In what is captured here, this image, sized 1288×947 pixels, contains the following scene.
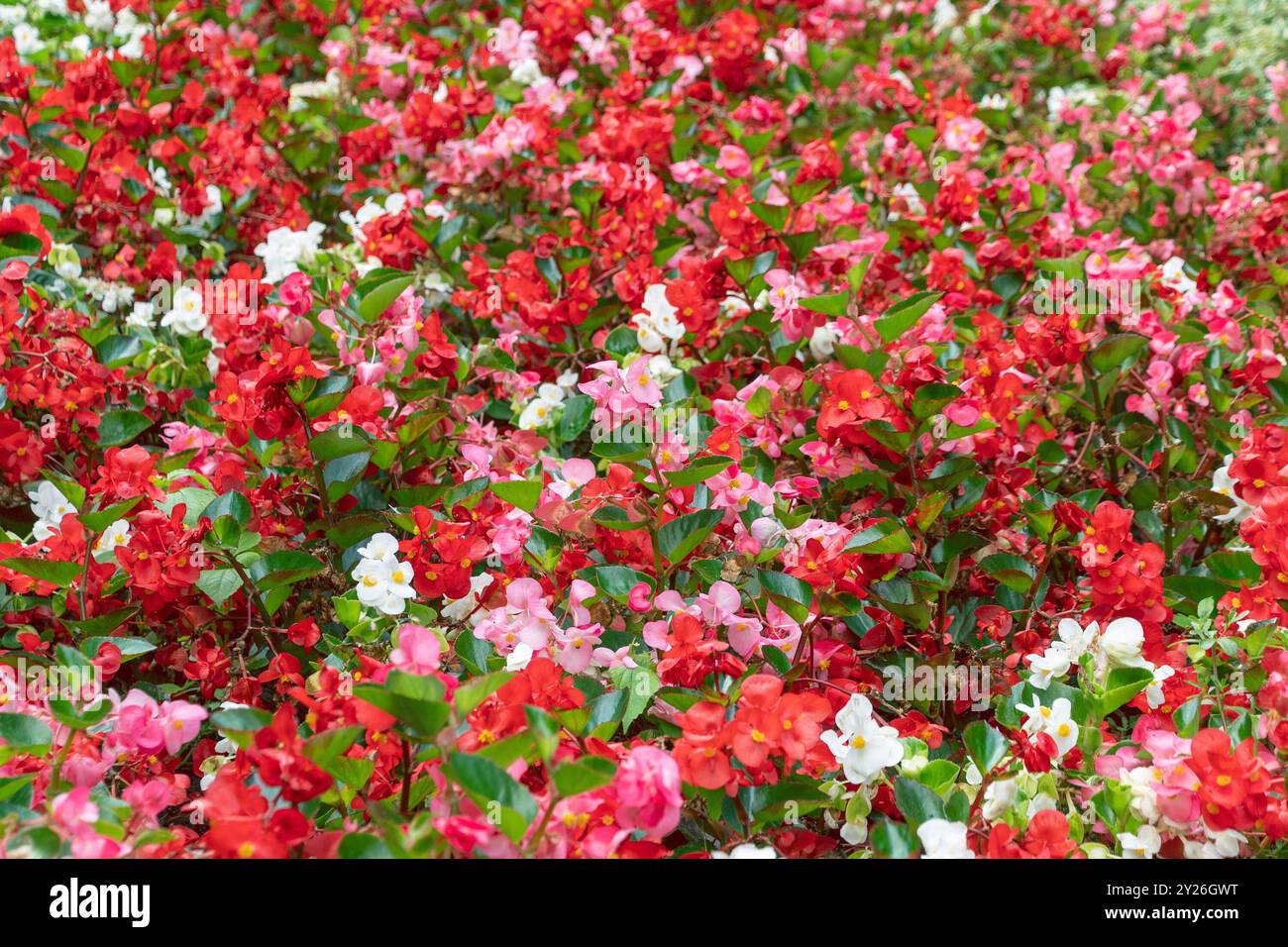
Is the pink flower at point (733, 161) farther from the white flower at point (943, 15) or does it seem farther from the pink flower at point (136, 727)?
the white flower at point (943, 15)

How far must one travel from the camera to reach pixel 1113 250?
2150mm

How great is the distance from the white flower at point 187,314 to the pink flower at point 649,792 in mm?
1381

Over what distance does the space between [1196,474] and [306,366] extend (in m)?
1.43

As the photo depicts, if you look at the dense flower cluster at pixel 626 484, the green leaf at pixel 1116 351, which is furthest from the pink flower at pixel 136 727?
the green leaf at pixel 1116 351

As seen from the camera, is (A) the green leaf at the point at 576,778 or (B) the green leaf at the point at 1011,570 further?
(B) the green leaf at the point at 1011,570

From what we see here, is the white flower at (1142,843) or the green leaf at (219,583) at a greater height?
the green leaf at (219,583)

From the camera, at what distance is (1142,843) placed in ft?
3.77

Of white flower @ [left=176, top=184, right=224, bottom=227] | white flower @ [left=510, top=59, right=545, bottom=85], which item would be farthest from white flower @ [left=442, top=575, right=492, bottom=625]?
white flower @ [left=510, top=59, right=545, bottom=85]

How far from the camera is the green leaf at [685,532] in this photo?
4.72 ft

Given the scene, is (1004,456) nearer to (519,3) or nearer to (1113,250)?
(1113,250)

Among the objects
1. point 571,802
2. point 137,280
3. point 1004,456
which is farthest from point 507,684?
point 137,280

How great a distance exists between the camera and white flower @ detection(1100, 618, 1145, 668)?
4.43 ft

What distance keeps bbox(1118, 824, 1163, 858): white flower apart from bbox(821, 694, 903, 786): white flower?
0.23m

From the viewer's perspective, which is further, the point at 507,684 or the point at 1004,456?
the point at 1004,456
